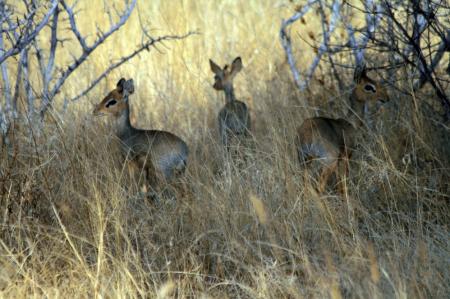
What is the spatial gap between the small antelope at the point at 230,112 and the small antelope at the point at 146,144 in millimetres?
400

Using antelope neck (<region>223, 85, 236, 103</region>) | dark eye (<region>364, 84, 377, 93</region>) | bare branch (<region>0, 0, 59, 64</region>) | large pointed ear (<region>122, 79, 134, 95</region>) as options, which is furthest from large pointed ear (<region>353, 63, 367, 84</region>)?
bare branch (<region>0, 0, 59, 64</region>)

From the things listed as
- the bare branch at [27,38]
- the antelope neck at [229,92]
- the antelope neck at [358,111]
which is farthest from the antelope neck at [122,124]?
the bare branch at [27,38]

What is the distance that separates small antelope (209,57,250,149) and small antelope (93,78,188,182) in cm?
40

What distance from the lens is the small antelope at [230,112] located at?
250 inches

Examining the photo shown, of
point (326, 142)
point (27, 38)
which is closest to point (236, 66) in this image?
point (326, 142)

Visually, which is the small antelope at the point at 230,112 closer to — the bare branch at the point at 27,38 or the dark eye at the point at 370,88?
the dark eye at the point at 370,88

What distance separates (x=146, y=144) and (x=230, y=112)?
3.26 ft

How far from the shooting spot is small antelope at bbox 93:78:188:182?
5.73m

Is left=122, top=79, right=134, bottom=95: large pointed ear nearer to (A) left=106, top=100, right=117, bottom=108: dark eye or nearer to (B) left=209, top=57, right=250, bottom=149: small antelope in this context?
(A) left=106, top=100, right=117, bottom=108: dark eye

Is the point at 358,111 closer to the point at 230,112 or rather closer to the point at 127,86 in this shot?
the point at 230,112

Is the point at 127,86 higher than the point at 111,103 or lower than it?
higher

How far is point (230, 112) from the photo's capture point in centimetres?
663

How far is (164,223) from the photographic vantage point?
13.7 ft

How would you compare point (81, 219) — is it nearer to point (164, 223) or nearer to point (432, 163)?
point (164, 223)
